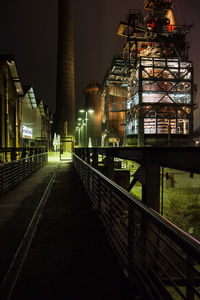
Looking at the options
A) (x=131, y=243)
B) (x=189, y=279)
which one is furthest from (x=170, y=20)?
(x=189, y=279)

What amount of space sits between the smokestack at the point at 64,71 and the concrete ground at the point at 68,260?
3734 cm

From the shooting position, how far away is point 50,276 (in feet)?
8.87

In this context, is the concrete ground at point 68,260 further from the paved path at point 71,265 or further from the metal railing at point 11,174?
the metal railing at point 11,174

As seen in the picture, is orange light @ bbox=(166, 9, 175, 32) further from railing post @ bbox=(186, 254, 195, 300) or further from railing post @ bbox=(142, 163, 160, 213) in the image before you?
railing post @ bbox=(186, 254, 195, 300)

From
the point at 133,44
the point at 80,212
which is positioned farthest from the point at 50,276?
the point at 133,44

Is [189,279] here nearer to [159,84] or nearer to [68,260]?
[68,260]

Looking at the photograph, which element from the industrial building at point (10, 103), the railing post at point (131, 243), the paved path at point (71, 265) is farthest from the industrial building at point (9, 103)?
the railing post at point (131, 243)

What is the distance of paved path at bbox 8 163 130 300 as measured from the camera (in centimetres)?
242

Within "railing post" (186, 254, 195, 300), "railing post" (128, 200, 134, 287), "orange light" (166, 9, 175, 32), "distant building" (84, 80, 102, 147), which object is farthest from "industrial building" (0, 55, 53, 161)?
"orange light" (166, 9, 175, 32)

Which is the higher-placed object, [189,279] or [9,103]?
[9,103]

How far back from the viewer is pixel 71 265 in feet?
9.71

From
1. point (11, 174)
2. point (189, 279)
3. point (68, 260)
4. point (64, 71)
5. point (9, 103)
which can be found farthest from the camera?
point (64, 71)

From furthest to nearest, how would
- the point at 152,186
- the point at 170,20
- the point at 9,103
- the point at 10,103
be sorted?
1. the point at 170,20
2. the point at 10,103
3. the point at 9,103
4. the point at 152,186

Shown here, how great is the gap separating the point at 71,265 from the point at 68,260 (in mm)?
139
